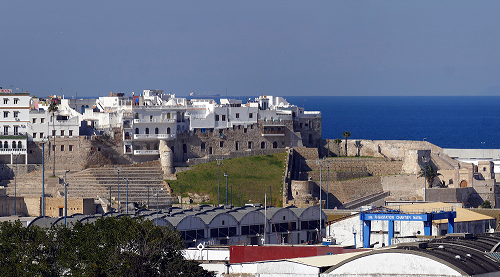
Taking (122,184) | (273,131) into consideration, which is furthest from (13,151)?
(273,131)

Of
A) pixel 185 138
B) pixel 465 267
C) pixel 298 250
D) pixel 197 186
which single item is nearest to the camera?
pixel 465 267

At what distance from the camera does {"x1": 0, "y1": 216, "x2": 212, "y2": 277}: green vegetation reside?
41656 mm

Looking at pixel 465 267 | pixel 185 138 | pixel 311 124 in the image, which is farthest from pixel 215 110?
pixel 465 267

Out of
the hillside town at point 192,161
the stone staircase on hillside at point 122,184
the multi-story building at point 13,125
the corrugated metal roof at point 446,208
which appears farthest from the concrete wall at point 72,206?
the corrugated metal roof at point 446,208

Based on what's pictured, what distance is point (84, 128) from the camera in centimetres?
9394

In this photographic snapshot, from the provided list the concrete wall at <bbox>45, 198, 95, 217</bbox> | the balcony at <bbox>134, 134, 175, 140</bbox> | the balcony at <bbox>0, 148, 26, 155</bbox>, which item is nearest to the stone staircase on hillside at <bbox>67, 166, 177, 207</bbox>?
the concrete wall at <bbox>45, 198, 95, 217</bbox>

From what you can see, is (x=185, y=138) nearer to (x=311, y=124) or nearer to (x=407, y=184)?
(x=311, y=124)

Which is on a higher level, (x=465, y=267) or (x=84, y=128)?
(x=84, y=128)

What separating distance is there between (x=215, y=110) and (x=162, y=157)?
8.90 meters

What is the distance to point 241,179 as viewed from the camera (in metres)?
87.4

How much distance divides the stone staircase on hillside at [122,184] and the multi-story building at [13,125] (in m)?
5.94

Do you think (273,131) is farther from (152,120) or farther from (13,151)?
(13,151)

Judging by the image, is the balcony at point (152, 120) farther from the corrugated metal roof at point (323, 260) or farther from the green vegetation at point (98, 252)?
the corrugated metal roof at point (323, 260)

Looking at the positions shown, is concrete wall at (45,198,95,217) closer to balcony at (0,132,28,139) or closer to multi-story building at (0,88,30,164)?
multi-story building at (0,88,30,164)
